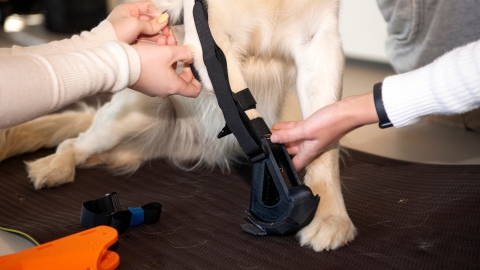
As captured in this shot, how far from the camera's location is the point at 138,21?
157cm

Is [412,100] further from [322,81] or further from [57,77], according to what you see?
[57,77]

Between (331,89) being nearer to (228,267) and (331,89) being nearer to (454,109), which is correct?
(454,109)

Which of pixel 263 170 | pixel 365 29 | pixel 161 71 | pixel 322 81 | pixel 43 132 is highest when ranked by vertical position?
pixel 161 71

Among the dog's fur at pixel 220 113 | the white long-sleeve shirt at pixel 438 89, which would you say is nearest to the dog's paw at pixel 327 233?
the dog's fur at pixel 220 113

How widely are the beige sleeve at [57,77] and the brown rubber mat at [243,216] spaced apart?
14.6 inches

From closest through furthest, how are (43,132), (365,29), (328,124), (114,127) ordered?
(328,124)
(114,127)
(43,132)
(365,29)

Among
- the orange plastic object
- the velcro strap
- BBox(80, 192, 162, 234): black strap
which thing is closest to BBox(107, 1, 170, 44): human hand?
the velcro strap

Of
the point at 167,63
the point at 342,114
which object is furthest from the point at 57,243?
the point at 342,114

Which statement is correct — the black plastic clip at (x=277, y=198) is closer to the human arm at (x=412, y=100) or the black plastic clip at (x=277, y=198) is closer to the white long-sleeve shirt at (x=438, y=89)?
the human arm at (x=412, y=100)

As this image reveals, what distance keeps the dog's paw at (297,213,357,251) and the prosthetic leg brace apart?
0.03 metres

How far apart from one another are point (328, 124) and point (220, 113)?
640 millimetres

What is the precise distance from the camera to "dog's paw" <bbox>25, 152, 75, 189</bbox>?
1806 mm

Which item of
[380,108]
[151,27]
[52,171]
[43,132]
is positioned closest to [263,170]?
[380,108]

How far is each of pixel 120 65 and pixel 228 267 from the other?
0.53 m
